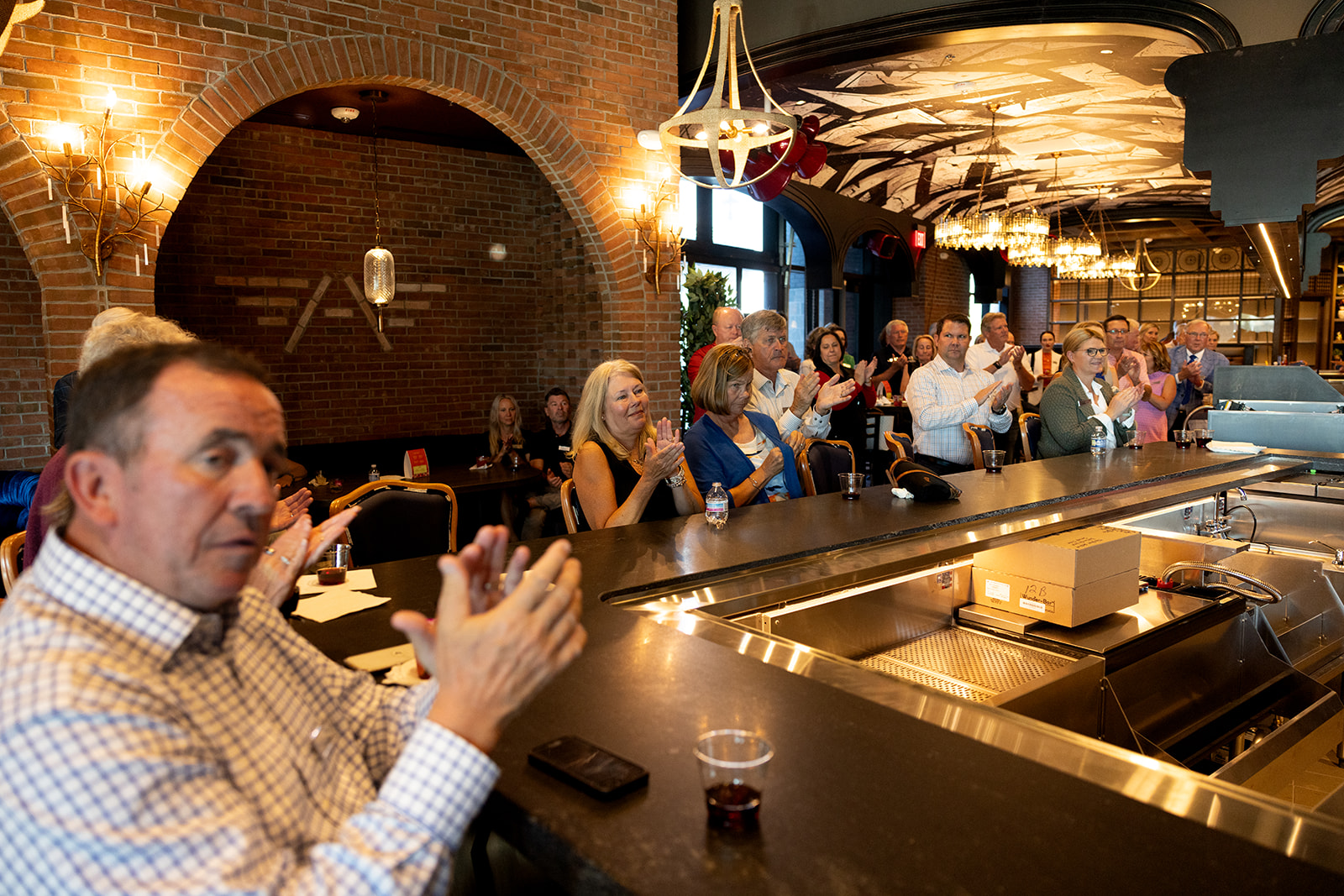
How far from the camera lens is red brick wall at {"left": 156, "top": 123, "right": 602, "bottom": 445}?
6.40 metres

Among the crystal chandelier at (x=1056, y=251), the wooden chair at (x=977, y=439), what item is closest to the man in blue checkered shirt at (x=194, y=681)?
the wooden chair at (x=977, y=439)

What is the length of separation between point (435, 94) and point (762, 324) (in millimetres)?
2470

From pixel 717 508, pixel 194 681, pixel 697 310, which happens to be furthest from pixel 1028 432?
pixel 194 681

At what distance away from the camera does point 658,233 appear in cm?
608

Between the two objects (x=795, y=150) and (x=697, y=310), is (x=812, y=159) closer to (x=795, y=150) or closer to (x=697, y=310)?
(x=795, y=150)

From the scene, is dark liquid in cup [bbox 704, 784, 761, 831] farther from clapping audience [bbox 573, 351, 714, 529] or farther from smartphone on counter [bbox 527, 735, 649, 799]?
clapping audience [bbox 573, 351, 714, 529]

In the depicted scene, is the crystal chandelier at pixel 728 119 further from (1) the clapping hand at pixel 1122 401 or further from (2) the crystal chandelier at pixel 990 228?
(2) the crystal chandelier at pixel 990 228

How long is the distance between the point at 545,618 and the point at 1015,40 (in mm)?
6432

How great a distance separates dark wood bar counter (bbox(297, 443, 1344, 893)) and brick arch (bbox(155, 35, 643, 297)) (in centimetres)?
368

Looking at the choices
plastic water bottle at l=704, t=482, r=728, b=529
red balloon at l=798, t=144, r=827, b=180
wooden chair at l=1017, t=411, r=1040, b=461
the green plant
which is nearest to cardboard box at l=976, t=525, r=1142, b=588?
plastic water bottle at l=704, t=482, r=728, b=529

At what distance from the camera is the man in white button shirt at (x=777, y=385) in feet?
13.6

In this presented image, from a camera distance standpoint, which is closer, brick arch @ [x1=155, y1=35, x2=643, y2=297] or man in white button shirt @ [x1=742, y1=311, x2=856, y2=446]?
man in white button shirt @ [x1=742, y1=311, x2=856, y2=446]

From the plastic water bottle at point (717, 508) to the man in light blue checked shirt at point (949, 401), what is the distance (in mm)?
2521

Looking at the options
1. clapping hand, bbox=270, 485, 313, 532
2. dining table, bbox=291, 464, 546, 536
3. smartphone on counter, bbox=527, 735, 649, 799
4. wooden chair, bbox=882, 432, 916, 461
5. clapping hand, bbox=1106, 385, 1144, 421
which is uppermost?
clapping hand, bbox=1106, 385, 1144, 421
